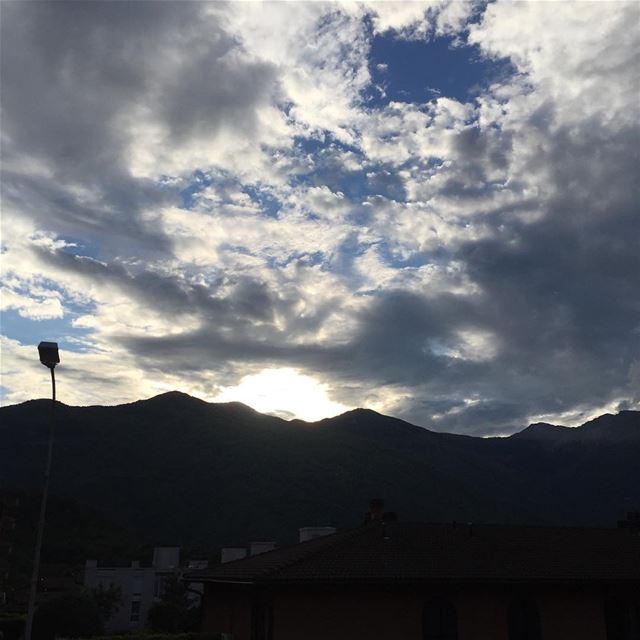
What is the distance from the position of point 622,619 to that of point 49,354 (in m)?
23.4

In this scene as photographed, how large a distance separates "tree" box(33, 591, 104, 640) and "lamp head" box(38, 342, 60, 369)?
677 inches

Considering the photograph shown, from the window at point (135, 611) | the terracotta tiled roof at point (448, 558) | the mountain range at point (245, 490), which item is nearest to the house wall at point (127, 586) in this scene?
the window at point (135, 611)

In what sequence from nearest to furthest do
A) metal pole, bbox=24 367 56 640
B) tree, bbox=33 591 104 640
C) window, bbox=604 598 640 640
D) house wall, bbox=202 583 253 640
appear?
metal pole, bbox=24 367 56 640 → window, bbox=604 598 640 640 → house wall, bbox=202 583 253 640 → tree, bbox=33 591 104 640

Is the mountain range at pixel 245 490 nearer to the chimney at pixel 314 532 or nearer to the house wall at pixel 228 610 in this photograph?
the chimney at pixel 314 532

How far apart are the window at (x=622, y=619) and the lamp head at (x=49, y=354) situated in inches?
878

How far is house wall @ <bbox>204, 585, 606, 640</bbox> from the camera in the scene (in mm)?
22391

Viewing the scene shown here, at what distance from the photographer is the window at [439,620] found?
2319 centimetres

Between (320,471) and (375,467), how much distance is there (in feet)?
53.8

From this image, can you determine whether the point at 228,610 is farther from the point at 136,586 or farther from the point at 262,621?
the point at 136,586

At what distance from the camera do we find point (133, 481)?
181m

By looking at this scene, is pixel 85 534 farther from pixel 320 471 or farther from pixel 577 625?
pixel 577 625

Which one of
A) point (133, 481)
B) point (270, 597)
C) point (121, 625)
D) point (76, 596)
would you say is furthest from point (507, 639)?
point (133, 481)

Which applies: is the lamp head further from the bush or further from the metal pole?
the bush

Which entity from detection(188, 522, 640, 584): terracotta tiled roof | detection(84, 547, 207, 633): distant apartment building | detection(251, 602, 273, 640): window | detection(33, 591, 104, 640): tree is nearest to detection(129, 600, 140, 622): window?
detection(84, 547, 207, 633): distant apartment building
